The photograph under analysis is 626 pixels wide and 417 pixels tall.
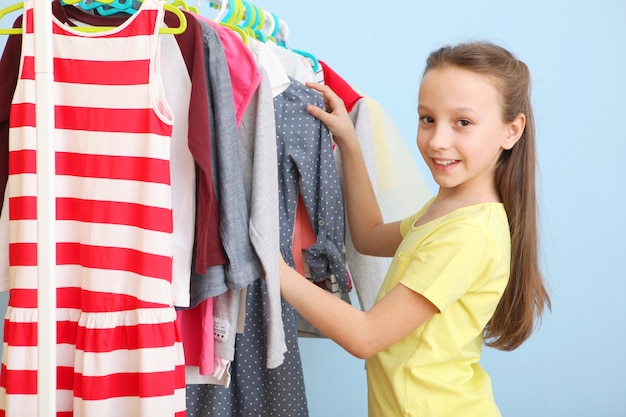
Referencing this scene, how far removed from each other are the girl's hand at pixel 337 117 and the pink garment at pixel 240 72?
10.9 inches

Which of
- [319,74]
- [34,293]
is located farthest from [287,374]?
[319,74]

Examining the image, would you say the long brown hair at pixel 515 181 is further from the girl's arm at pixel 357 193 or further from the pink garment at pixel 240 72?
the pink garment at pixel 240 72

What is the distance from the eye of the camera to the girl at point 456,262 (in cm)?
138

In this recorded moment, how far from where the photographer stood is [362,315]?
4.61 ft

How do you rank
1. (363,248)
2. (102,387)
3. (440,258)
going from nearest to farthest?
(102,387)
(440,258)
(363,248)

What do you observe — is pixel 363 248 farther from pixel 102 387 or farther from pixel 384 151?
pixel 102 387

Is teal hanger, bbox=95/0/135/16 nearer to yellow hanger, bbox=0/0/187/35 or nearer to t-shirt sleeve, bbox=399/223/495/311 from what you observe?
yellow hanger, bbox=0/0/187/35

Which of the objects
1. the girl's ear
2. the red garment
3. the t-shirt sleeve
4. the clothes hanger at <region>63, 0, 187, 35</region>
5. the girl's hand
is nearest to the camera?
the clothes hanger at <region>63, 0, 187, 35</region>

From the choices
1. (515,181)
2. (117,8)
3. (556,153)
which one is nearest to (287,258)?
(515,181)

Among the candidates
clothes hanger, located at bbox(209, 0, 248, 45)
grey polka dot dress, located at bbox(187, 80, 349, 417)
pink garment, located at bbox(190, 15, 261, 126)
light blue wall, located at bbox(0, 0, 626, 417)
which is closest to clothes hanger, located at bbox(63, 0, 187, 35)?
pink garment, located at bbox(190, 15, 261, 126)

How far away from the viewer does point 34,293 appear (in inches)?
50.4

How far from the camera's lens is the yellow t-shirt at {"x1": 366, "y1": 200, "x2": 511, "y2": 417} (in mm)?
1369

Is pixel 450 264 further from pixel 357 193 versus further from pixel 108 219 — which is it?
pixel 108 219

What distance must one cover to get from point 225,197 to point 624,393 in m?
1.98
